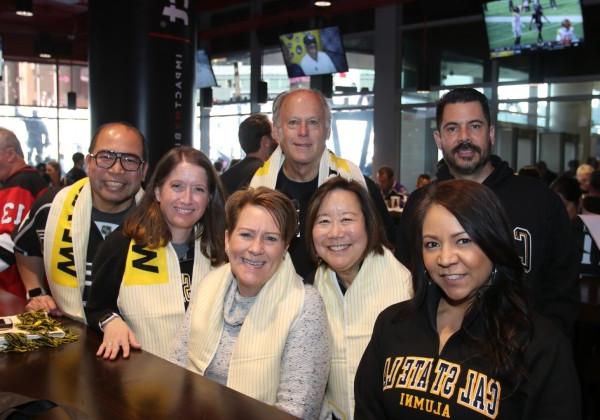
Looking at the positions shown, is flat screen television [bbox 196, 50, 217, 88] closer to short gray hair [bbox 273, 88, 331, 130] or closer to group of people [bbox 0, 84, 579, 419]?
short gray hair [bbox 273, 88, 331, 130]

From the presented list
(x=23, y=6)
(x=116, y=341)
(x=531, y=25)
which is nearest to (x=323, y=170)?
(x=116, y=341)

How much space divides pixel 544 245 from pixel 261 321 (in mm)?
1051

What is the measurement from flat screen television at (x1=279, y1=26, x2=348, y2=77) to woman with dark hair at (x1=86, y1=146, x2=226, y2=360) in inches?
314

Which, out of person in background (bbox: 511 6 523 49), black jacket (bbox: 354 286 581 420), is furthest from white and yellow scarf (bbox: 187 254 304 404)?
person in background (bbox: 511 6 523 49)

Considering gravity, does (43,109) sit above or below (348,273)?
above

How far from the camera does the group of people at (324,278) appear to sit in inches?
60.1

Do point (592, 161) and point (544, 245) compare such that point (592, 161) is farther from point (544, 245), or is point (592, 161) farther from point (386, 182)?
point (544, 245)

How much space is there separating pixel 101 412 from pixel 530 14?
8.02m

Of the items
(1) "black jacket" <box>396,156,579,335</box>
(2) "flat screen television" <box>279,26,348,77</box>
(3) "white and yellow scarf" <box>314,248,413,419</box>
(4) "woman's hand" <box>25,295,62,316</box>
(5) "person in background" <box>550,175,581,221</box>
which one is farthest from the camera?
(2) "flat screen television" <box>279,26,348,77</box>

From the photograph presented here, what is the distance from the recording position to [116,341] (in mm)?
2023

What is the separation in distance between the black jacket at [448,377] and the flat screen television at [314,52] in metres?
8.73

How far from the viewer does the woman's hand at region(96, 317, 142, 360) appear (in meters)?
1.96

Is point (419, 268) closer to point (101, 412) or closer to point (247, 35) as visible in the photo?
point (101, 412)

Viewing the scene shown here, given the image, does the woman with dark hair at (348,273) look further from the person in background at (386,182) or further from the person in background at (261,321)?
the person in background at (386,182)
